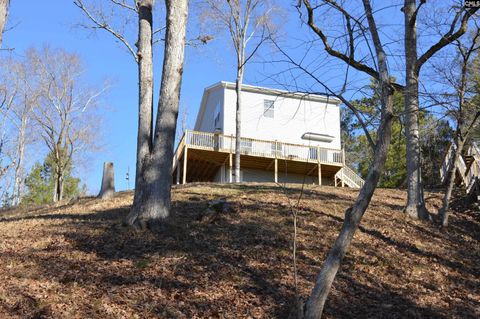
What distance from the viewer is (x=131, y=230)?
832cm

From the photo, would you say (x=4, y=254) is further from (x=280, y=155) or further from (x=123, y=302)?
(x=280, y=155)

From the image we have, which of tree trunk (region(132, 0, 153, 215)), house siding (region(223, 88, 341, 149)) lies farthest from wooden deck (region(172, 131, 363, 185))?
tree trunk (region(132, 0, 153, 215))

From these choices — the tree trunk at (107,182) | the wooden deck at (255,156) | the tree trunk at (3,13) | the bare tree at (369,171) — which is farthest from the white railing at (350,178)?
the tree trunk at (3,13)

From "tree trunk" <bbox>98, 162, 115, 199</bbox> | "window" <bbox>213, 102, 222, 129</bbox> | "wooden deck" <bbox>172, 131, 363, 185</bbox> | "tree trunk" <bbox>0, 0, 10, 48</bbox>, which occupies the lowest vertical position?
"tree trunk" <bbox>98, 162, 115, 199</bbox>

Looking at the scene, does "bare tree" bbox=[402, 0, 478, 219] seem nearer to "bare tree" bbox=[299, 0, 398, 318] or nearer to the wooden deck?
"bare tree" bbox=[299, 0, 398, 318]

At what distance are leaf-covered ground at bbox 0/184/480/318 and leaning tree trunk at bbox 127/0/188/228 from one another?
0.34 metres

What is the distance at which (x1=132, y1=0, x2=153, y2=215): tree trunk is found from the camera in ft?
29.6

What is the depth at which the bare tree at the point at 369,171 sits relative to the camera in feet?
18.0

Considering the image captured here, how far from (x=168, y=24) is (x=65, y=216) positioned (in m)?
4.12

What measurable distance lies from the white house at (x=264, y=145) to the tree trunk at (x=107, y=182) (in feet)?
27.5

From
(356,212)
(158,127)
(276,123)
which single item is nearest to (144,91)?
(158,127)

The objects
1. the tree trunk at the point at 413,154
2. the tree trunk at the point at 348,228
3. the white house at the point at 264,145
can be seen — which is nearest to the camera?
the tree trunk at the point at 348,228

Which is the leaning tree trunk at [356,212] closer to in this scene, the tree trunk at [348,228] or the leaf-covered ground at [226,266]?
the tree trunk at [348,228]

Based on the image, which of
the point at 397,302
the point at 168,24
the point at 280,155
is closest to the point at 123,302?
the point at 397,302
